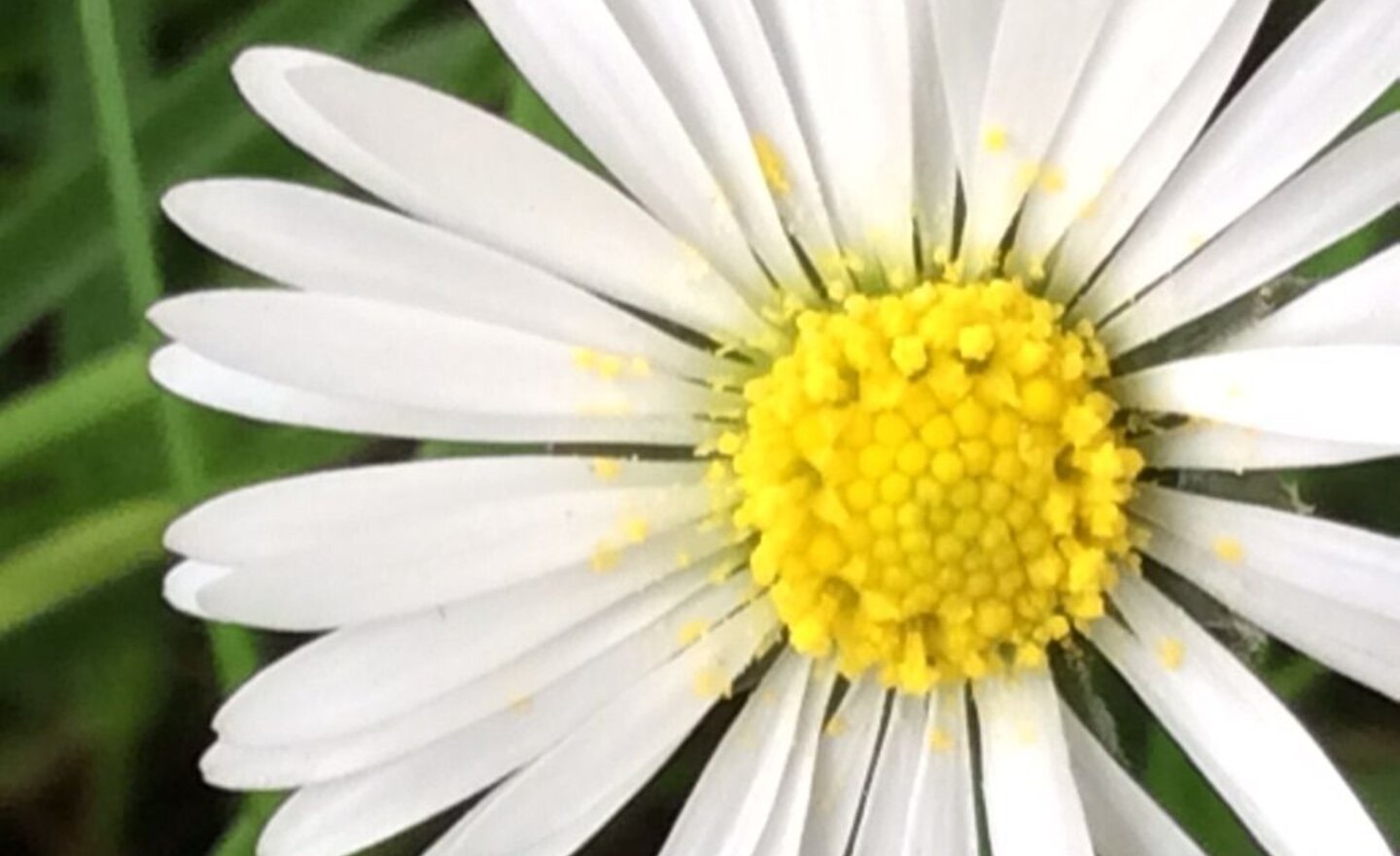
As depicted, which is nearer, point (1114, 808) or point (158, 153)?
point (1114, 808)

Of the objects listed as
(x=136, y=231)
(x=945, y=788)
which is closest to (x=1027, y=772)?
(x=945, y=788)

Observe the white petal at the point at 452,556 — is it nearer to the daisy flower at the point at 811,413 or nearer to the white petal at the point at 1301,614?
the daisy flower at the point at 811,413

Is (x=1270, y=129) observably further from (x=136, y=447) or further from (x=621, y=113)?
(x=136, y=447)

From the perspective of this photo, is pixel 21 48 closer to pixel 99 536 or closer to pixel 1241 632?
pixel 99 536

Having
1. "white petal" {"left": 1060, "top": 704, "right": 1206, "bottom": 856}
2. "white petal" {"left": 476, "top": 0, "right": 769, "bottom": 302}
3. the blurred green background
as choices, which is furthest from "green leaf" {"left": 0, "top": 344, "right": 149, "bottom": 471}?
"white petal" {"left": 1060, "top": 704, "right": 1206, "bottom": 856}

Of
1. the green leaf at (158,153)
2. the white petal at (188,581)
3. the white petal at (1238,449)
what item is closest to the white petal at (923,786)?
the white petal at (1238,449)

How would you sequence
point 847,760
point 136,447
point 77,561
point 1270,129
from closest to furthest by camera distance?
point 1270,129
point 847,760
point 77,561
point 136,447
